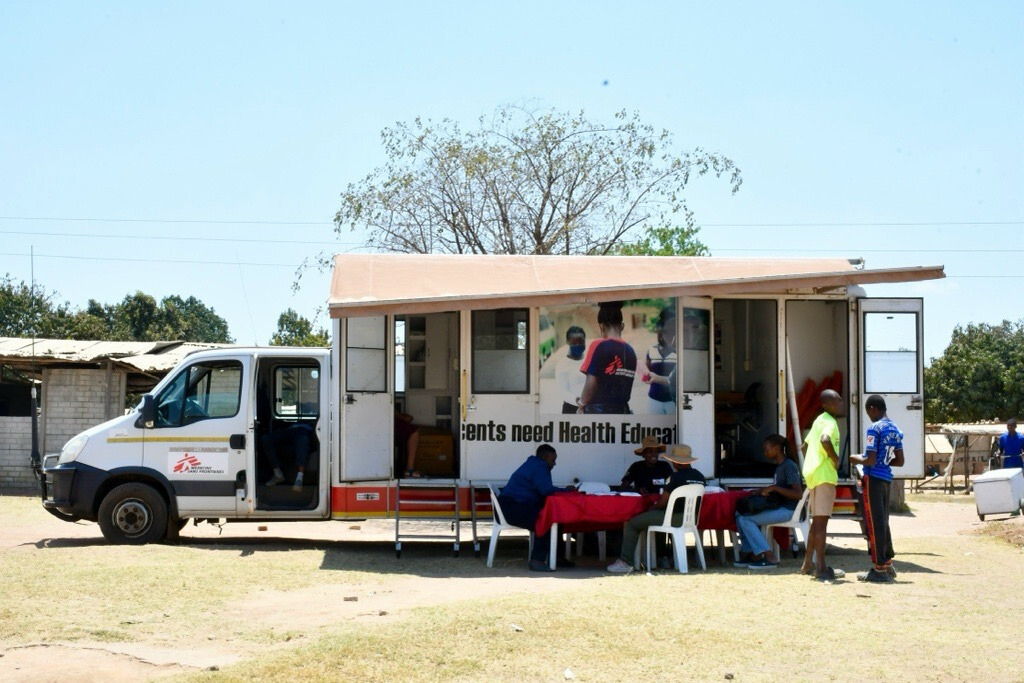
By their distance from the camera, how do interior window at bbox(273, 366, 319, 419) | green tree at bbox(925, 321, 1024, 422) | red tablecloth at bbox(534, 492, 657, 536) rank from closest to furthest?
red tablecloth at bbox(534, 492, 657, 536) → interior window at bbox(273, 366, 319, 419) → green tree at bbox(925, 321, 1024, 422)

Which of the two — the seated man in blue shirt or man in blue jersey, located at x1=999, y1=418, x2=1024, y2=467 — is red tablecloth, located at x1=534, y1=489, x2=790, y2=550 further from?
man in blue jersey, located at x1=999, y1=418, x2=1024, y2=467

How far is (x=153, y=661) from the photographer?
672 cm

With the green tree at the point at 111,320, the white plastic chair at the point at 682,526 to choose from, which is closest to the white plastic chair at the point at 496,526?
the white plastic chair at the point at 682,526

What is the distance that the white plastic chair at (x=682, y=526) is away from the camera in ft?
35.3

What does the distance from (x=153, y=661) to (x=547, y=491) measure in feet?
16.1

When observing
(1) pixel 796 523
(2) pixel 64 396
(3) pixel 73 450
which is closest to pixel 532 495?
(1) pixel 796 523

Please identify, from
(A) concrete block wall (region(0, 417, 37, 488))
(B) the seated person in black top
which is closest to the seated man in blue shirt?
(B) the seated person in black top

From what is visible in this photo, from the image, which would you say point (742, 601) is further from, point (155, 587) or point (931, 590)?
point (155, 587)

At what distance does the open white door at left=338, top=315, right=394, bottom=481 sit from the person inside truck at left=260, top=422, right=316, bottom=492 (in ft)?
2.43

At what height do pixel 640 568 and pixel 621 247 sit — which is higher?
pixel 621 247

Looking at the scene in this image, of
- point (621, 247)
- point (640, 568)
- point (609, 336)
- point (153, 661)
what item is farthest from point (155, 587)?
point (621, 247)

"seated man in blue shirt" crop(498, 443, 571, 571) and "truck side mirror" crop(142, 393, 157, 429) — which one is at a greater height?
"truck side mirror" crop(142, 393, 157, 429)

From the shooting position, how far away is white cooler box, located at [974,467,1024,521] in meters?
15.9

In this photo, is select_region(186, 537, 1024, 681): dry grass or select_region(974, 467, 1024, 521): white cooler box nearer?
select_region(186, 537, 1024, 681): dry grass
